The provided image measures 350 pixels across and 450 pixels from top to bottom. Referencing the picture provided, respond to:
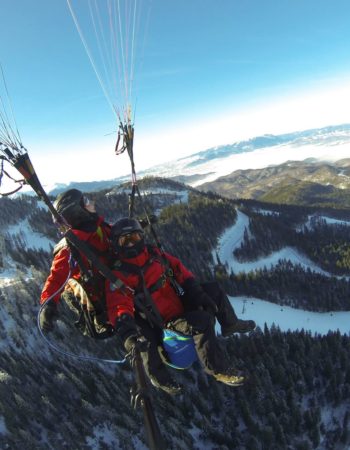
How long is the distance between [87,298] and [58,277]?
3.53 ft

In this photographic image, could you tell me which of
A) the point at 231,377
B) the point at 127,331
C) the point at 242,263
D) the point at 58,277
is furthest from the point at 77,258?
the point at 242,263

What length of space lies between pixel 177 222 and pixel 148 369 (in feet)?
482

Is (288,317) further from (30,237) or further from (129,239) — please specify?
(30,237)

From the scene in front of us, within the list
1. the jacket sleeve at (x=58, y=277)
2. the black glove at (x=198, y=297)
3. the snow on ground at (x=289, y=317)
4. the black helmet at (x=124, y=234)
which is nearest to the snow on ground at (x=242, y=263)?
the snow on ground at (x=289, y=317)

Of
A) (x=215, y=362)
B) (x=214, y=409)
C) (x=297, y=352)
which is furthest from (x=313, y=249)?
(x=215, y=362)

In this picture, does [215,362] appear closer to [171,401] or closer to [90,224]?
[90,224]

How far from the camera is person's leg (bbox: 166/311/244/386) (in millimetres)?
9062

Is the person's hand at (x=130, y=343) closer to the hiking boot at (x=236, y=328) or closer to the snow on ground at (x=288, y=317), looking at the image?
the hiking boot at (x=236, y=328)

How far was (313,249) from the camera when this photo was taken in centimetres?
14675

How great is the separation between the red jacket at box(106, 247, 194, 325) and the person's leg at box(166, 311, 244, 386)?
53 cm

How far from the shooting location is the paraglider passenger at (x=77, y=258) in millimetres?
8367

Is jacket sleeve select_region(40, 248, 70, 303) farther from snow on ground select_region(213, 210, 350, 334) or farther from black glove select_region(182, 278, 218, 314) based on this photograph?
snow on ground select_region(213, 210, 350, 334)

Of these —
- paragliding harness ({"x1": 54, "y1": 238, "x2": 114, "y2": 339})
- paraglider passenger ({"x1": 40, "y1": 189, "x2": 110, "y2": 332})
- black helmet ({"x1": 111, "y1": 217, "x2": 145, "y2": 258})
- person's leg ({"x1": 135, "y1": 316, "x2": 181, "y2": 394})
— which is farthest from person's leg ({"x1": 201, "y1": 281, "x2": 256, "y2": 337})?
paraglider passenger ({"x1": 40, "y1": 189, "x2": 110, "y2": 332})

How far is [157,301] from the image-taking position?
9625mm
